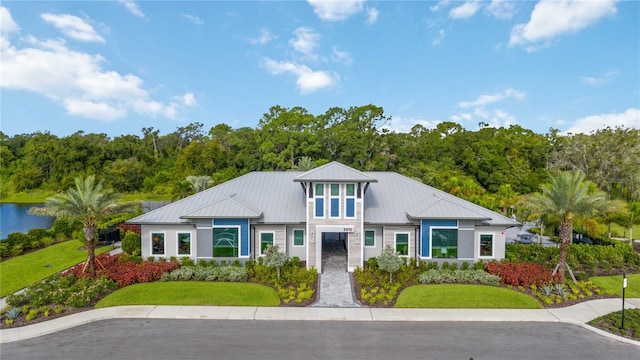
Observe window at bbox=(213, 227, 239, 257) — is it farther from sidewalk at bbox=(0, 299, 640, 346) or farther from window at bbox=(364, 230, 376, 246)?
window at bbox=(364, 230, 376, 246)

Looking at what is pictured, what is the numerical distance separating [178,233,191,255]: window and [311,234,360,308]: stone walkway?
8181 millimetres

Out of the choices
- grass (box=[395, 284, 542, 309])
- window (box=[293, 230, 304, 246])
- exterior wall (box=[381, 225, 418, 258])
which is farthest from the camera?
window (box=[293, 230, 304, 246])

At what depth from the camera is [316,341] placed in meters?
12.7

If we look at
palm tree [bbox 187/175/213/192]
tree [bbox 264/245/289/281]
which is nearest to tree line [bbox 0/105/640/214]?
palm tree [bbox 187/175/213/192]

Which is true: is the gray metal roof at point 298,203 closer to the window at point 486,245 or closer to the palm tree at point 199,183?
the window at point 486,245

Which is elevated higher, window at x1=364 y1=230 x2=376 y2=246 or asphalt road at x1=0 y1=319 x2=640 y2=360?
window at x1=364 y1=230 x2=376 y2=246

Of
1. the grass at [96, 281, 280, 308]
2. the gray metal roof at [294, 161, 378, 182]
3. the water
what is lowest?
the water

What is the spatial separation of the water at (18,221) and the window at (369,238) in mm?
36810

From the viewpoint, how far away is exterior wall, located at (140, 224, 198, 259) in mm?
20875

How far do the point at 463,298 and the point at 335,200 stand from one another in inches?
325

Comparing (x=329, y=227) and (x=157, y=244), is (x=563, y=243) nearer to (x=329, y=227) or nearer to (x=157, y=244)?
(x=329, y=227)

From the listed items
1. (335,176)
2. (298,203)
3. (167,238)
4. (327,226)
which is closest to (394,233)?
(327,226)

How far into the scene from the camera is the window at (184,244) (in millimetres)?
20992

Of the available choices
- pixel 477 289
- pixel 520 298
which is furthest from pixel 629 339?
pixel 477 289
